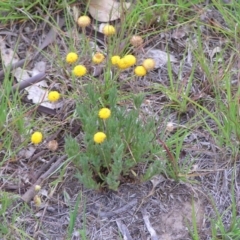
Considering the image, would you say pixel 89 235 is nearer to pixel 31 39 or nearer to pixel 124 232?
pixel 124 232

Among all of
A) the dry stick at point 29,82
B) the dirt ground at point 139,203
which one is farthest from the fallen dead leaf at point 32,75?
the dirt ground at point 139,203

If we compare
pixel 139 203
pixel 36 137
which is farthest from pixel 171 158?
pixel 36 137

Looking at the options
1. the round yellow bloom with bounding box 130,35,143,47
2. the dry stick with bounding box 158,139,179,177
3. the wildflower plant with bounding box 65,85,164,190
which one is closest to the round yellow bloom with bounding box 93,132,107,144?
the wildflower plant with bounding box 65,85,164,190

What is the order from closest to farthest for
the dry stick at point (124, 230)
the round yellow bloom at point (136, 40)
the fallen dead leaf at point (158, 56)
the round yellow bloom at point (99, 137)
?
1. the round yellow bloom at point (99, 137)
2. the dry stick at point (124, 230)
3. the round yellow bloom at point (136, 40)
4. the fallen dead leaf at point (158, 56)

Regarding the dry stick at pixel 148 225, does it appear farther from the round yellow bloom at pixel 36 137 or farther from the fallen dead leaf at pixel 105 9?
the fallen dead leaf at pixel 105 9

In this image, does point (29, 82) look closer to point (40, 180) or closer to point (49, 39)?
point (49, 39)

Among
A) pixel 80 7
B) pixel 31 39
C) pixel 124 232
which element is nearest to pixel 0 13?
pixel 31 39
